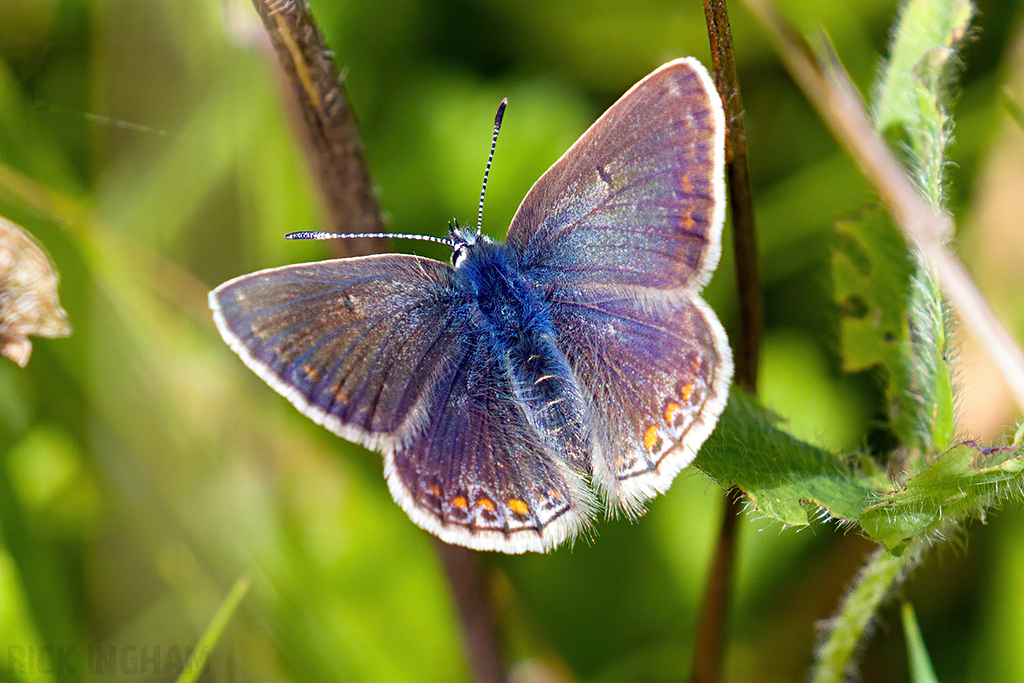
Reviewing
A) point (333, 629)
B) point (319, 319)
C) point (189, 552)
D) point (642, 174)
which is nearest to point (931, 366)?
point (642, 174)

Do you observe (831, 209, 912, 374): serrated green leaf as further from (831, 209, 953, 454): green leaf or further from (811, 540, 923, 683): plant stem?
(811, 540, 923, 683): plant stem

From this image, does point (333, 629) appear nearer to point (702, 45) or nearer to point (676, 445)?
point (676, 445)

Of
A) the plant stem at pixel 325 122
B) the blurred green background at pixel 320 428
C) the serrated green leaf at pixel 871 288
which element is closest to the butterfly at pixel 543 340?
the plant stem at pixel 325 122

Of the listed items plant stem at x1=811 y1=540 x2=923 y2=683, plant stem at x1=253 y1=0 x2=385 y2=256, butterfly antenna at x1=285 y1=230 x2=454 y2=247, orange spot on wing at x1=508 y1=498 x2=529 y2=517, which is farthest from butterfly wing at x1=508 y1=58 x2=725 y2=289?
plant stem at x1=811 y1=540 x2=923 y2=683

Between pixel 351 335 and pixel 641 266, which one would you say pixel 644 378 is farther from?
pixel 351 335

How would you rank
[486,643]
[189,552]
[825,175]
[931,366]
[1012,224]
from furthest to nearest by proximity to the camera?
1. [825,175]
2. [1012,224]
3. [189,552]
4. [486,643]
5. [931,366]

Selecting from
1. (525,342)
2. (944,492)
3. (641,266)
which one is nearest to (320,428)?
(525,342)

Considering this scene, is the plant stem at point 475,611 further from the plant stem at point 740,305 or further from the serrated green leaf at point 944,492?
the serrated green leaf at point 944,492
